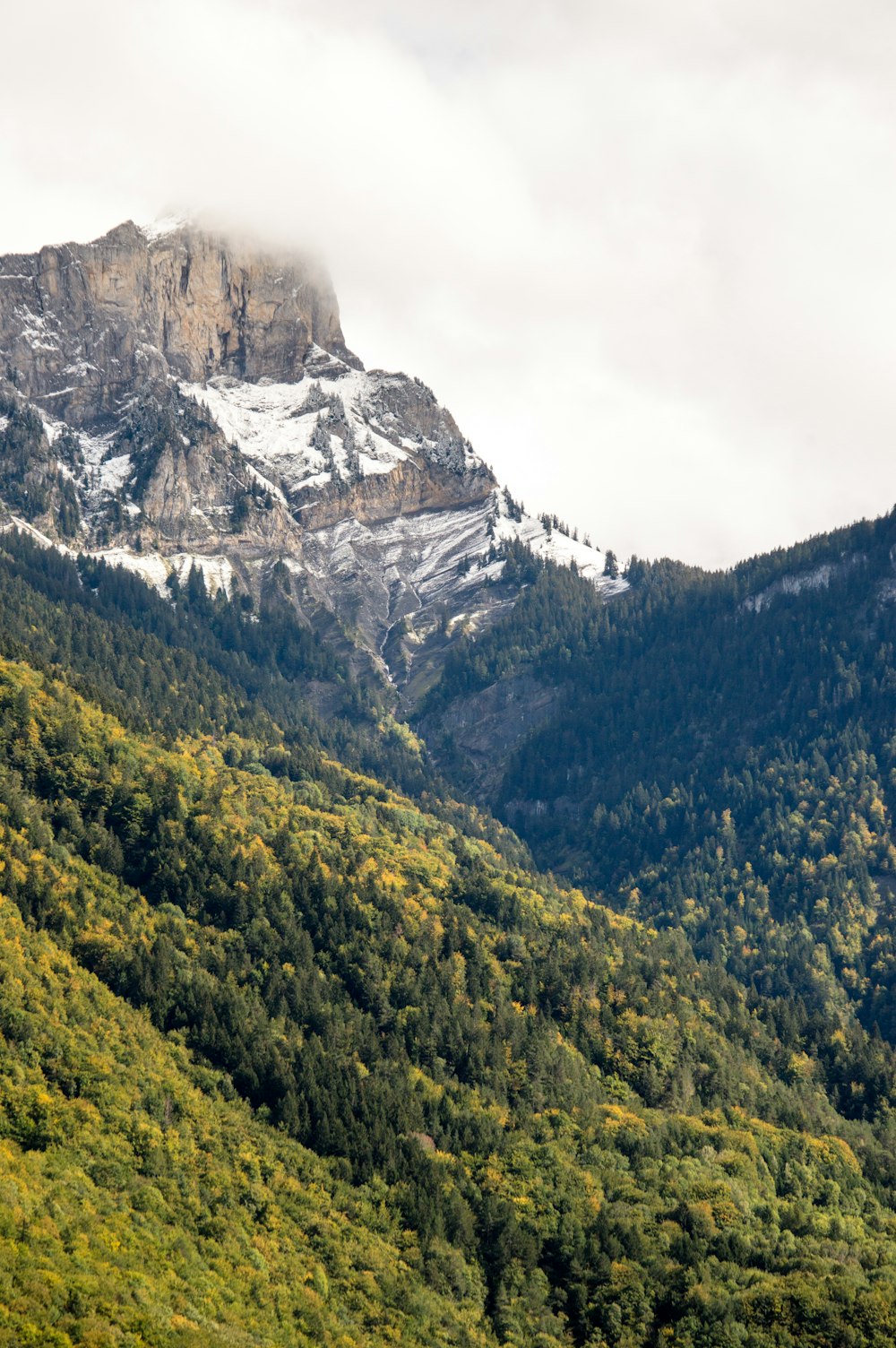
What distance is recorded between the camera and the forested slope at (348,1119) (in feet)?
395

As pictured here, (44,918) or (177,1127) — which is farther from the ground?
(44,918)

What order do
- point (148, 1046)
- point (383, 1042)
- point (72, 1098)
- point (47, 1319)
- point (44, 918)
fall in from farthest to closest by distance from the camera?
point (383, 1042) < point (44, 918) < point (148, 1046) < point (72, 1098) < point (47, 1319)

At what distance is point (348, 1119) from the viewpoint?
148 metres

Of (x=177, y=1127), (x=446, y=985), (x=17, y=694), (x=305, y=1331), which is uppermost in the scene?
(x=17, y=694)

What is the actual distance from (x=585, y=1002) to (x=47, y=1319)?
102711 millimetres

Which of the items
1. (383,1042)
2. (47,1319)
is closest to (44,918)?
(383,1042)

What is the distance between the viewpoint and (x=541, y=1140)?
517 ft

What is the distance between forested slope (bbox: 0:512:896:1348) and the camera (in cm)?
Result: 12044

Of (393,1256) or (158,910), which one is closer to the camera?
(393,1256)

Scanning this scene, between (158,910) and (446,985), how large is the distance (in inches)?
1486

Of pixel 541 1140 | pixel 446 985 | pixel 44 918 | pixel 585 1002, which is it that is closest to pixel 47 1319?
pixel 44 918

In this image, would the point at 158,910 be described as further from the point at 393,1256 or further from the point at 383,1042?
the point at 393,1256

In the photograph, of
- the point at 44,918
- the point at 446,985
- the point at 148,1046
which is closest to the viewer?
the point at 148,1046

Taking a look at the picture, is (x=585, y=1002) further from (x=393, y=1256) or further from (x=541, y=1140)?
(x=393, y=1256)
